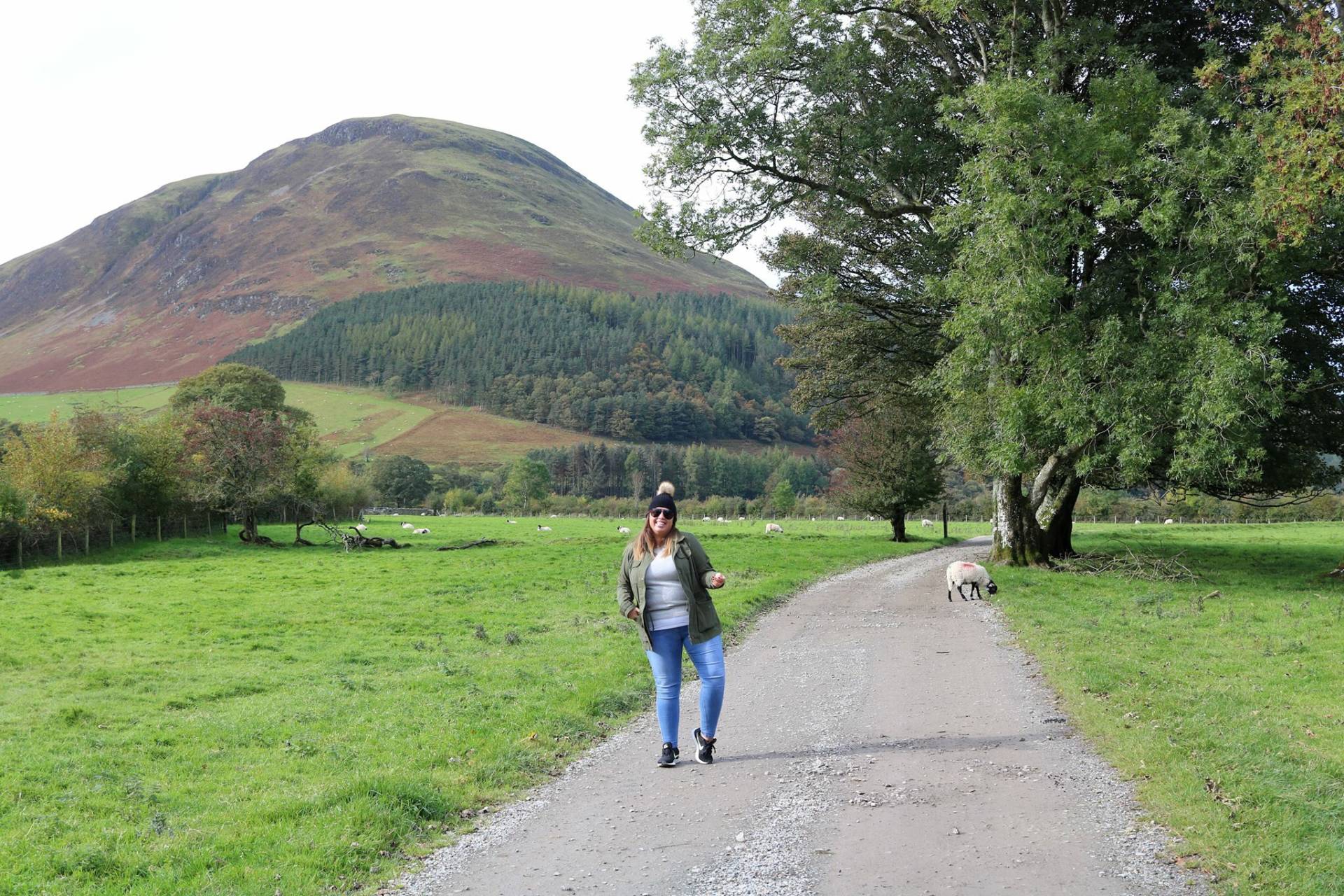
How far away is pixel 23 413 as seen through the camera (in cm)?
16200

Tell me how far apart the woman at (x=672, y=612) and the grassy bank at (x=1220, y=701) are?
3831mm

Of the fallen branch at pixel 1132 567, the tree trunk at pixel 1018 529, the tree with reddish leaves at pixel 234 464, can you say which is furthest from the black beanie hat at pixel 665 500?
the tree with reddish leaves at pixel 234 464

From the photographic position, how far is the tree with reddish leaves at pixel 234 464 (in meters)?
48.8

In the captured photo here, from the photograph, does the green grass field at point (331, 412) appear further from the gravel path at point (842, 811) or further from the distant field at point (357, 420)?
the gravel path at point (842, 811)

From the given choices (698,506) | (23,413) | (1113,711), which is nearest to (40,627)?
(1113,711)

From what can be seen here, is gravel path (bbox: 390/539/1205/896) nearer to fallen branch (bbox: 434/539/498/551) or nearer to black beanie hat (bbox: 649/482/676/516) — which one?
black beanie hat (bbox: 649/482/676/516)

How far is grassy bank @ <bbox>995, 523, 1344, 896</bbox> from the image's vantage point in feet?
20.3

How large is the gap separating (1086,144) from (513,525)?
2313 inches

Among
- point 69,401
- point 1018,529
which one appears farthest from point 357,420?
point 1018,529

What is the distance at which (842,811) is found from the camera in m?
7.12

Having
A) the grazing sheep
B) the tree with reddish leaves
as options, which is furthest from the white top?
the tree with reddish leaves

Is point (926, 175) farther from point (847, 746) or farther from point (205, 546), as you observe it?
point (205, 546)

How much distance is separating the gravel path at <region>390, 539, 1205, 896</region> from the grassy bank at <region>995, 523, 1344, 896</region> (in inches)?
16.2

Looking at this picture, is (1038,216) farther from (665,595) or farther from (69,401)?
(69,401)
